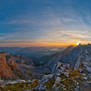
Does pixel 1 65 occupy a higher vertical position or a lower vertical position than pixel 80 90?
lower

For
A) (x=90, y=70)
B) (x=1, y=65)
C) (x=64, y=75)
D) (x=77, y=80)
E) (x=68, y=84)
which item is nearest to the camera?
(x=68, y=84)

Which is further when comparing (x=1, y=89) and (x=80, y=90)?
(x=1, y=89)

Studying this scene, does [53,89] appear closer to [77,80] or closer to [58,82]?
[58,82]

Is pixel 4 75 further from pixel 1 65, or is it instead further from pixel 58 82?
pixel 58 82

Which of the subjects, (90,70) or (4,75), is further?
(4,75)

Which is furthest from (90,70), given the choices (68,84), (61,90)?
(61,90)

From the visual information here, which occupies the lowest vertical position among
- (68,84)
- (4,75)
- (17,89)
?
(4,75)

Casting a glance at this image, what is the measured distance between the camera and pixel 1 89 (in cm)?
2603

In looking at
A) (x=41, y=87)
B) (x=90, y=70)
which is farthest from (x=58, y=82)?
(x=90, y=70)

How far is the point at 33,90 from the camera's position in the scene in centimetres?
2373

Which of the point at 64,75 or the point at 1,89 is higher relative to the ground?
the point at 64,75

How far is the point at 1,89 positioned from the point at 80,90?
1761cm

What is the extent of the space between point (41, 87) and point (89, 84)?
1003 cm

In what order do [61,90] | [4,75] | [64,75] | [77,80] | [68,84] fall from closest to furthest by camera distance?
[61,90] < [68,84] < [77,80] < [64,75] < [4,75]
